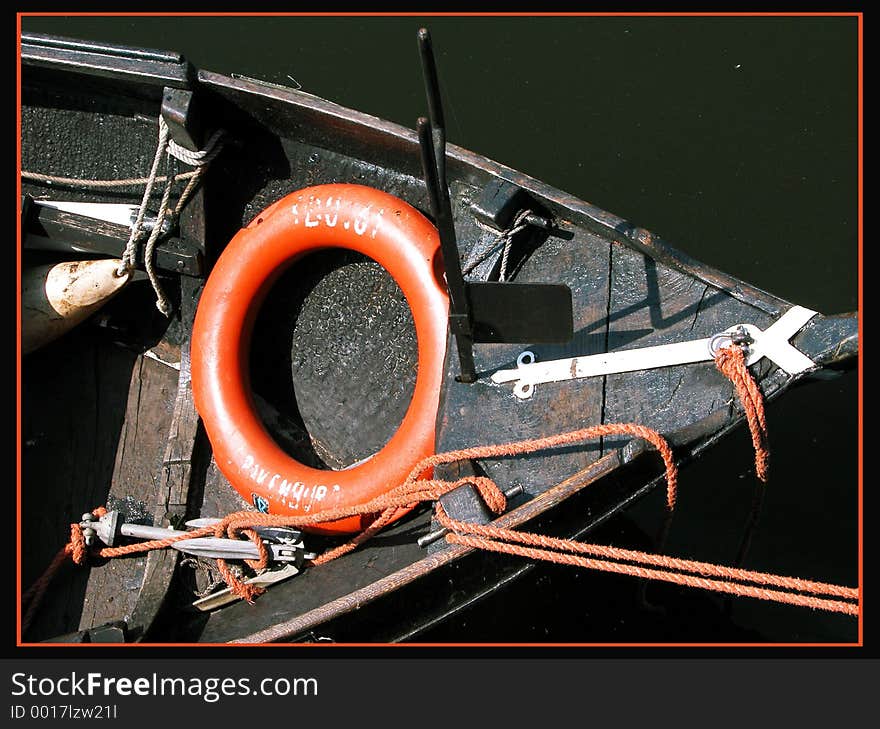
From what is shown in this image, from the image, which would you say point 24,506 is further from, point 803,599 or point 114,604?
point 803,599

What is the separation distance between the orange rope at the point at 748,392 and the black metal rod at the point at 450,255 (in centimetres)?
64

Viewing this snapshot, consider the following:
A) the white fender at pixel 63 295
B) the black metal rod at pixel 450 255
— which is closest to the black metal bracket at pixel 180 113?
the white fender at pixel 63 295

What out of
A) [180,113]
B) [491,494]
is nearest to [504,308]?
[491,494]

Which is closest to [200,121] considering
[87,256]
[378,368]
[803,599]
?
[87,256]

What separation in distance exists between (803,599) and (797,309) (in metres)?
0.71

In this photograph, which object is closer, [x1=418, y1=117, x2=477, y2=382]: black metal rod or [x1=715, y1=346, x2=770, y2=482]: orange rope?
[x1=418, y1=117, x2=477, y2=382]: black metal rod

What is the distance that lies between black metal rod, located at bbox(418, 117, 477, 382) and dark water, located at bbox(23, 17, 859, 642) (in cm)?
163

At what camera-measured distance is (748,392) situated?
92.7 inches

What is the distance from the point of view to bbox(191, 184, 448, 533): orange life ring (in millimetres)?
2832

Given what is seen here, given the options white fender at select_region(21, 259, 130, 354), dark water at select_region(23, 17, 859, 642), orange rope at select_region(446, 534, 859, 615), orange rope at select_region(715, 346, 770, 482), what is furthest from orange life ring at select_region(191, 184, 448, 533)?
dark water at select_region(23, 17, 859, 642)

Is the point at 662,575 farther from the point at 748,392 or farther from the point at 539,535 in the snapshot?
the point at 748,392

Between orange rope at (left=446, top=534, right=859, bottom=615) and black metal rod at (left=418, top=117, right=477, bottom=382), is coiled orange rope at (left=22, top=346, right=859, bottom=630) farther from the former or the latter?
black metal rod at (left=418, top=117, right=477, bottom=382)

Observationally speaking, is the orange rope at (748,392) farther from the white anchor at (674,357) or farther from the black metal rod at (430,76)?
the black metal rod at (430,76)

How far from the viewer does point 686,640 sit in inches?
132
